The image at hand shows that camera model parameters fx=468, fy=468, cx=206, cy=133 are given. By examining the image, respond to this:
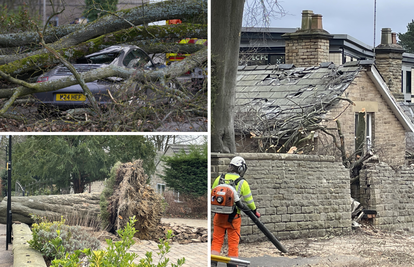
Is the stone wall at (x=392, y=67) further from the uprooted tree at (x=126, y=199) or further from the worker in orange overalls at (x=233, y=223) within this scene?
the uprooted tree at (x=126, y=199)

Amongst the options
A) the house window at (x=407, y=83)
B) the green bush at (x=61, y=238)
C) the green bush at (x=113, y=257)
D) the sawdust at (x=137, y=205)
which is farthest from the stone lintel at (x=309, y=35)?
the house window at (x=407, y=83)

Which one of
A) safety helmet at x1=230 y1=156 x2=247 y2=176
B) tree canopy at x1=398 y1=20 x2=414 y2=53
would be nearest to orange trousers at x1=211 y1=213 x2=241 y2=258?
safety helmet at x1=230 y1=156 x2=247 y2=176

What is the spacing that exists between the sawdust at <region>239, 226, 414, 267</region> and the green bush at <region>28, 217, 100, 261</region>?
3.41 metres

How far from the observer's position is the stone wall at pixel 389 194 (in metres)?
12.2

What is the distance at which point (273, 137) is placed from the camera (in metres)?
12.9

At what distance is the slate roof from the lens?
1353 cm

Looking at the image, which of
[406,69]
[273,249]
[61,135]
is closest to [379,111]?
[273,249]

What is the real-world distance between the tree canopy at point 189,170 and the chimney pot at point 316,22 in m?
14.1

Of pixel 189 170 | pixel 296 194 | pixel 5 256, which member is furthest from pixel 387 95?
pixel 5 256

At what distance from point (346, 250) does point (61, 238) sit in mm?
5866

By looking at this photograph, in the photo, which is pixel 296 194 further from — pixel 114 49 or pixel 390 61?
pixel 390 61

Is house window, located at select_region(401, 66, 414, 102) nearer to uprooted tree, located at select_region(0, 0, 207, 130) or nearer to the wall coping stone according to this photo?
the wall coping stone

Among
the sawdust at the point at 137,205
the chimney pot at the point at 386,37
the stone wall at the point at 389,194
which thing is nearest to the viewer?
the sawdust at the point at 137,205

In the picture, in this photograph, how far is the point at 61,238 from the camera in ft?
16.8
